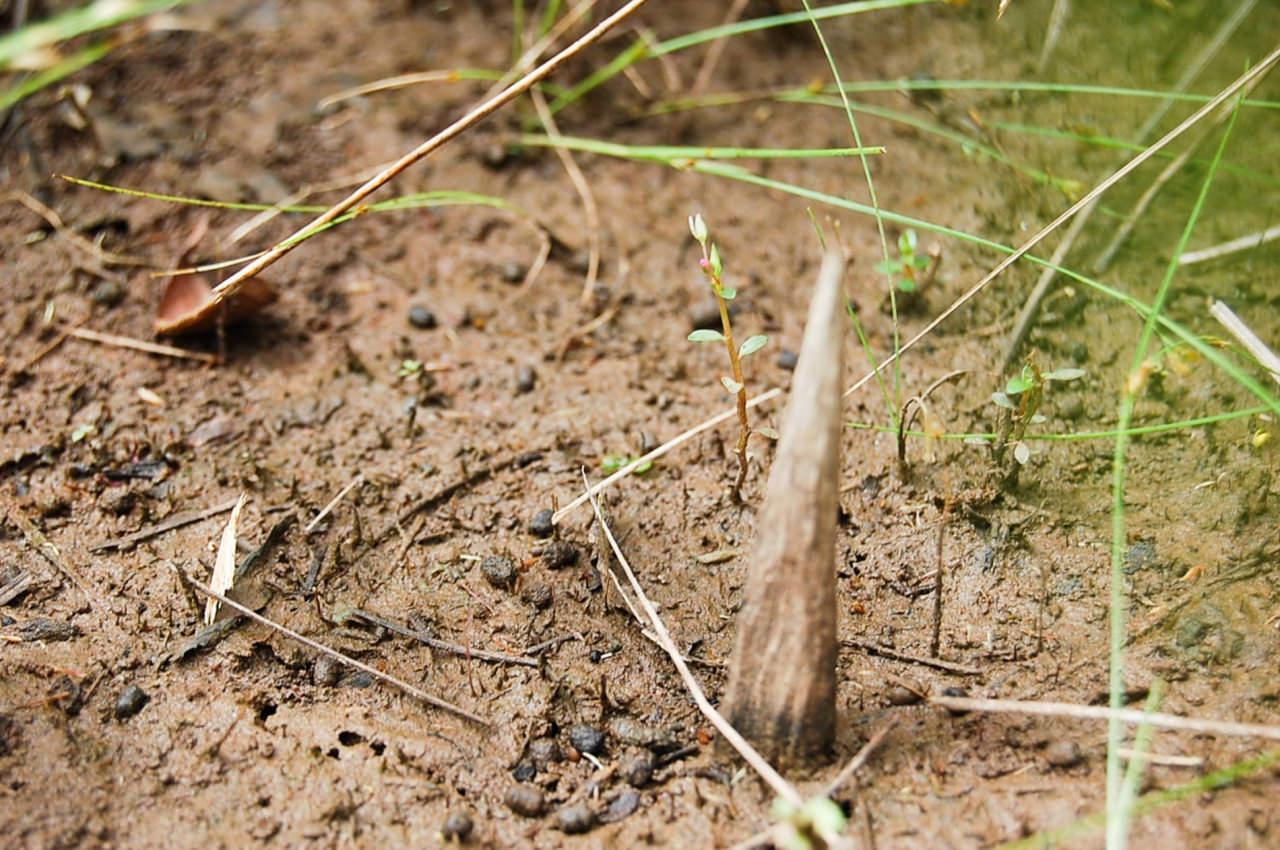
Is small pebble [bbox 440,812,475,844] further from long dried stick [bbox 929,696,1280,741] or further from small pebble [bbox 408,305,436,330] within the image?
small pebble [bbox 408,305,436,330]

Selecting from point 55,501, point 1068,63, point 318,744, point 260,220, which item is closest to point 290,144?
point 260,220

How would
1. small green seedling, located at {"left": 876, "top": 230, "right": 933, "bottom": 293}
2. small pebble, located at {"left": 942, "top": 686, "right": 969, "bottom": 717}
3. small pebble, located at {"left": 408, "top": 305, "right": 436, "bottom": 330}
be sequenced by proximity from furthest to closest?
small pebble, located at {"left": 408, "top": 305, "right": 436, "bottom": 330} < small green seedling, located at {"left": 876, "top": 230, "right": 933, "bottom": 293} < small pebble, located at {"left": 942, "top": 686, "right": 969, "bottom": 717}

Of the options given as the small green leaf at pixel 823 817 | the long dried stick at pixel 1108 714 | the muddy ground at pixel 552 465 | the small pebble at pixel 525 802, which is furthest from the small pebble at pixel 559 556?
the small green leaf at pixel 823 817

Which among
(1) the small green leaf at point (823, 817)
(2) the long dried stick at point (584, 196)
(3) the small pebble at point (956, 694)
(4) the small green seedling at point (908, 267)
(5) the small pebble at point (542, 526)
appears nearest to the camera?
(1) the small green leaf at point (823, 817)

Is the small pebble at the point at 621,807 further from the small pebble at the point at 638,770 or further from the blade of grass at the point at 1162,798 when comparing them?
the blade of grass at the point at 1162,798

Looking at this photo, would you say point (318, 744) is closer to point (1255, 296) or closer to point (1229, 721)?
point (1229, 721)

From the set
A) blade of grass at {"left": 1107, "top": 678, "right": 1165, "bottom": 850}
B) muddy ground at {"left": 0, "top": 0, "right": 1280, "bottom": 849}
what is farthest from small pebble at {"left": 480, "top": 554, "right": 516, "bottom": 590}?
blade of grass at {"left": 1107, "top": 678, "right": 1165, "bottom": 850}
